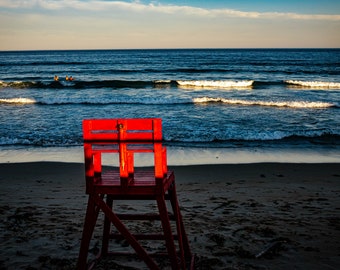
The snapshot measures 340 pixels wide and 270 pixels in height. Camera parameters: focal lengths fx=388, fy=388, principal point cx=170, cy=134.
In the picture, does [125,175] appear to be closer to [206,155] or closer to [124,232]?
[124,232]

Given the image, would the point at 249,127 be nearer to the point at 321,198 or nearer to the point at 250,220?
the point at 321,198

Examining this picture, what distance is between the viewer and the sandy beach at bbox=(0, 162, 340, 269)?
13.9ft

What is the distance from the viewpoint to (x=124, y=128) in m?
3.19

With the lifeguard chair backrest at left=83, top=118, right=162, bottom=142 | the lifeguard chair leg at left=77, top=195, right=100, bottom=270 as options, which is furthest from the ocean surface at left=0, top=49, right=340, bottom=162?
the lifeguard chair backrest at left=83, top=118, right=162, bottom=142

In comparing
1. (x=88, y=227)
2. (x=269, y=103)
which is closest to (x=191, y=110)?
(x=269, y=103)

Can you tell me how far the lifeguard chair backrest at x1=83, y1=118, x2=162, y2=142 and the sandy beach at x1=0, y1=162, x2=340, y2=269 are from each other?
1593 mm

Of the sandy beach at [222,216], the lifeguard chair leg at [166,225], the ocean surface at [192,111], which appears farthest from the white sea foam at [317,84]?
the lifeguard chair leg at [166,225]

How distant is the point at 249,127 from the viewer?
14477 mm

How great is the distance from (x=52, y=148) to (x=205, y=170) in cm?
520

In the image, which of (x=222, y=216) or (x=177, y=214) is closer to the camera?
(x=177, y=214)

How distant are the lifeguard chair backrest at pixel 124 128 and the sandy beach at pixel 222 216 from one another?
159 centimetres

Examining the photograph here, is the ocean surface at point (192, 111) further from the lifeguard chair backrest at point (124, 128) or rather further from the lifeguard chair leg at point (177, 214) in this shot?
the lifeguard chair backrest at point (124, 128)

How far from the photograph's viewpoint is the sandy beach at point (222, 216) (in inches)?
166

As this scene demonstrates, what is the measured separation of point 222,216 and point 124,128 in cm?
286
